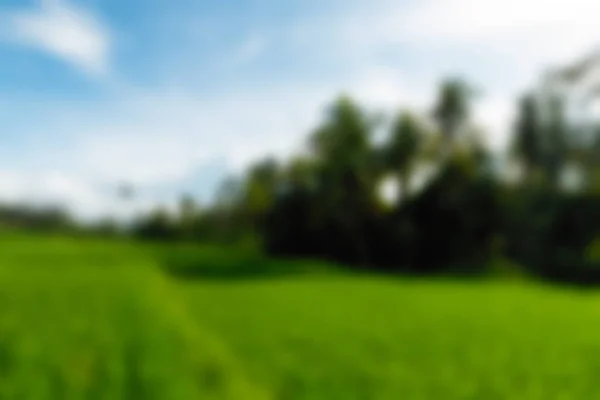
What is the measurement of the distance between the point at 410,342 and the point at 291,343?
5.83 ft

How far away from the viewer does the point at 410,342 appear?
39.3ft

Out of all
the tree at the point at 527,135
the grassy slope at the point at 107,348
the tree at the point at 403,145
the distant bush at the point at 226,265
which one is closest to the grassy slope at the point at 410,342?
the grassy slope at the point at 107,348

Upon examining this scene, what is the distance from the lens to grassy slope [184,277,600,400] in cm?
802

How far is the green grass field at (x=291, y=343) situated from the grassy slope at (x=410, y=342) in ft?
0.09

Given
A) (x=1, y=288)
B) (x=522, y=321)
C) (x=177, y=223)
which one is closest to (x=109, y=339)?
(x=522, y=321)

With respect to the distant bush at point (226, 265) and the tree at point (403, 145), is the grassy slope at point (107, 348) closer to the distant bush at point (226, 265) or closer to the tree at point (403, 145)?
the distant bush at point (226, 265)

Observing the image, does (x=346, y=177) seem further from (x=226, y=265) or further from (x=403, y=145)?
(x=226, y=265)

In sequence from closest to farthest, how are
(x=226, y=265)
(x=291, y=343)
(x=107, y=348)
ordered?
(x=107, y=348), (x=291, y=343), (x=226, y=265)

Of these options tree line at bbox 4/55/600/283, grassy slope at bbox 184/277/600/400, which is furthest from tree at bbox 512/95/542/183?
grassy slope at bbox 184/277/600/400

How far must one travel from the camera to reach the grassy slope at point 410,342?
8.02m

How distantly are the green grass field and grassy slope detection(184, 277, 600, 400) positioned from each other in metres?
0.03

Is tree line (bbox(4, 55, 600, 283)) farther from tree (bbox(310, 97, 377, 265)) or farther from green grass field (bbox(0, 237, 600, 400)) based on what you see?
green grass field (bbox(0, 237, 600, 400))

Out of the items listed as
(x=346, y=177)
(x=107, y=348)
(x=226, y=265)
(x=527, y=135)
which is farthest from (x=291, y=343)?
(x=527, y=135)

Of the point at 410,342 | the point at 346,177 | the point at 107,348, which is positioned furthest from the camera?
the point at 346,177
